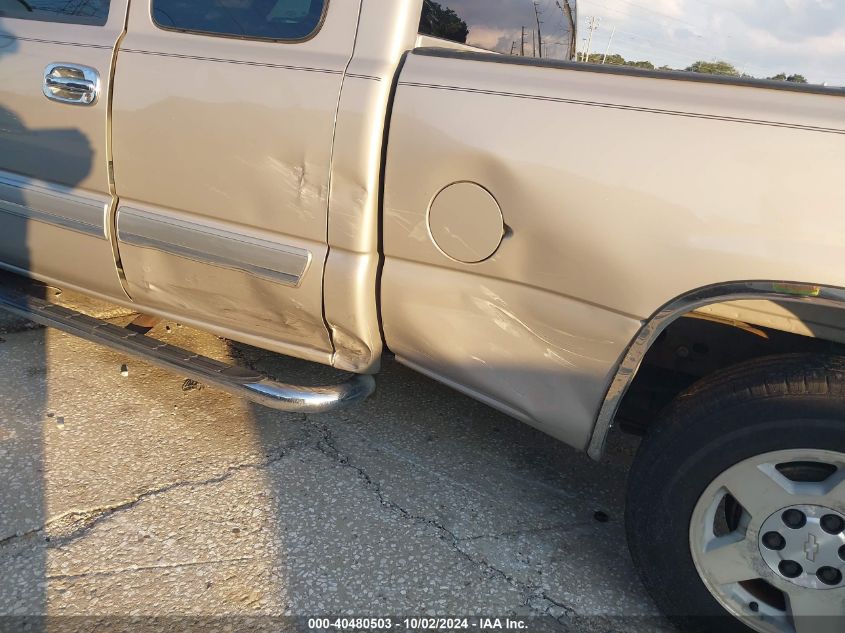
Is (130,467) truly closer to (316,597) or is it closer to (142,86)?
(316,597)

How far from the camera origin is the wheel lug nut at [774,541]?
180 cm

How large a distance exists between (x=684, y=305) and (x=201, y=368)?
1.69m

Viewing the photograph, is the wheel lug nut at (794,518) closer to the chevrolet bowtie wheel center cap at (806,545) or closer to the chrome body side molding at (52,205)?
the chevrolet bowtie wheel center cap at (806,545)

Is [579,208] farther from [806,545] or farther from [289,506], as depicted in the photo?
[289,506]

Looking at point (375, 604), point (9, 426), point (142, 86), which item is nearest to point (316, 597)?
point (375, 604)

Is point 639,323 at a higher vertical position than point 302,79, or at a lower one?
lower

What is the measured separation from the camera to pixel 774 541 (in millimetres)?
1812

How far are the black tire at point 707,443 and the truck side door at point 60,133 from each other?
6.94ft

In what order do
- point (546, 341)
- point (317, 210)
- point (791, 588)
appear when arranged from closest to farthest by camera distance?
point (791, 588)
point (546, 341)
point (317, 210)

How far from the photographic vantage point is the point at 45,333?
3.46 meters

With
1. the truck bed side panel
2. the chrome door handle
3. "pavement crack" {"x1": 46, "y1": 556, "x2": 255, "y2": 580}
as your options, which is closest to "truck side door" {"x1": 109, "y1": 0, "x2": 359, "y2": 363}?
the chrome door handle

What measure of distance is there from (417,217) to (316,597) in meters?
1.18

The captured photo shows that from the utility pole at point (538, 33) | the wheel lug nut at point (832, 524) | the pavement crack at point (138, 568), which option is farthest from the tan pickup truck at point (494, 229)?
the pavement crack at point (138, 568)

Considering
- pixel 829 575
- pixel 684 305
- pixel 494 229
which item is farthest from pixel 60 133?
pixel 829 575
